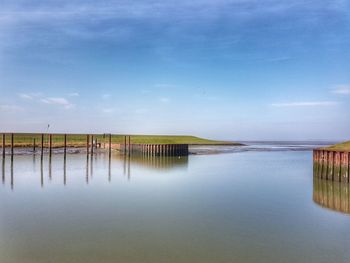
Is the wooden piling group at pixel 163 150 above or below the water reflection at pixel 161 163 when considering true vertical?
above

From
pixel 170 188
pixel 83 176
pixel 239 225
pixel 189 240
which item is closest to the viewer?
pixel 189 240

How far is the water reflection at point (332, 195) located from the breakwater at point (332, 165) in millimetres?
571

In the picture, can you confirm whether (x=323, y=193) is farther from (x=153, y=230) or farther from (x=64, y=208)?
(x=64, y=208)

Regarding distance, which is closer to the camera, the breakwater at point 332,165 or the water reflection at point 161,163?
the breakwater at point 332,165

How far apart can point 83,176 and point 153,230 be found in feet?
61.7

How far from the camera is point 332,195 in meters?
22.5

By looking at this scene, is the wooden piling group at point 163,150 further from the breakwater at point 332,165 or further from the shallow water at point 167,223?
the breakwater at point 332,165

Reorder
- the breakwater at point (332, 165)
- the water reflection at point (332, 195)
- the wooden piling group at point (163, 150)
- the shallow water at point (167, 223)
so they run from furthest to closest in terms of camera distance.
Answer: the wooden piling group at point (163, 150) < the breakwater at point (332, 165) < the water reflection at point (332, 195) < the shallow water at point (167, 223)

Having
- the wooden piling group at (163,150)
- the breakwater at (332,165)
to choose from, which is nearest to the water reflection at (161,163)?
the wooden piling group at (163,150)

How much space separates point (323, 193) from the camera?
23.3 m

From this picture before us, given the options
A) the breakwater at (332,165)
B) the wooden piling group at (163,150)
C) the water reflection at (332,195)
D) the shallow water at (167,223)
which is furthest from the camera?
the wooden piling group at (163,150)

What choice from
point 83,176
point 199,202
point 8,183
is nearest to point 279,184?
point 199,202

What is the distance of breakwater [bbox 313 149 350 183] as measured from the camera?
2617cm

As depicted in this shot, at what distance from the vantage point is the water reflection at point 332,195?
63.9 ft
